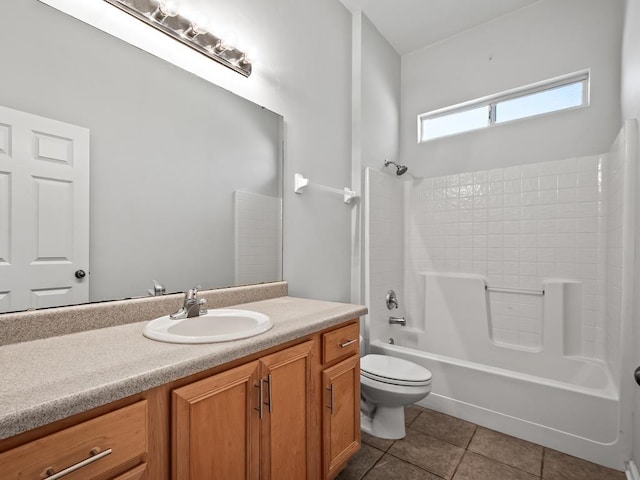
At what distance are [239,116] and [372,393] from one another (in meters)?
1.72

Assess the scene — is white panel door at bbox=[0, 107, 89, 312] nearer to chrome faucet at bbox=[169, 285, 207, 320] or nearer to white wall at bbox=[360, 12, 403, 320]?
chrome faucet at bbox=[169, 285, 207, 320]

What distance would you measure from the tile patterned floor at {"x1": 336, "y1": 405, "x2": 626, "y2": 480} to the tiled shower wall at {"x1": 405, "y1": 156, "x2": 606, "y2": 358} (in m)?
0.80

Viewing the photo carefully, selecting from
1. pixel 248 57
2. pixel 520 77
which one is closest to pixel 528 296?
pixel 520 77

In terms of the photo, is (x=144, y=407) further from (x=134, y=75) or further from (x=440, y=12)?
(x=440, y=12)

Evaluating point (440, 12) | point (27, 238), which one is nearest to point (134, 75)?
point (27, 238)

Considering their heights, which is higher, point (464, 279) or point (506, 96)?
point (506, 96)

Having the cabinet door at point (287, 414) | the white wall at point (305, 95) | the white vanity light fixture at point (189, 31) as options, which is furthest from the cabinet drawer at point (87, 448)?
the white vanity light fixture at point (189, 31)

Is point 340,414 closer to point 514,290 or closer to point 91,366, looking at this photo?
point 91,366

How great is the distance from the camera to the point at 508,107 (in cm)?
268

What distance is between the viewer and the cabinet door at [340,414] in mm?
1364

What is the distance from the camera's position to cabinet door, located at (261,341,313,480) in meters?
1.10

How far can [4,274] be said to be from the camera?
978 mm

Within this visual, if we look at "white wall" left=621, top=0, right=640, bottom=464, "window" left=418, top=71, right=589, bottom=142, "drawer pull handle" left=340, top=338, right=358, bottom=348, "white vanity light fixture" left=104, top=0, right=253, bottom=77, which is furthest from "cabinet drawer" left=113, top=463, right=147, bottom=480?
"window" left=418, top=71, right=589, bottom=142

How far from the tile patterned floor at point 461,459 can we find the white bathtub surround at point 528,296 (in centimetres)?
10
